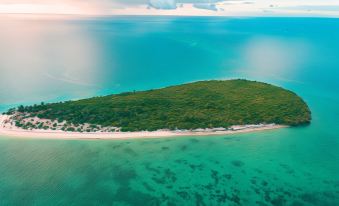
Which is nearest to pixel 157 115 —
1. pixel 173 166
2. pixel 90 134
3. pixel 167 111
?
pixel 167 111

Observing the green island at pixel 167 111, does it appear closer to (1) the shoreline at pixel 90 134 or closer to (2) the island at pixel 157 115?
(2) the island at pixel 157 115

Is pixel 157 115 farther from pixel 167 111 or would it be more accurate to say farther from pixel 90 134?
pixel 90 134

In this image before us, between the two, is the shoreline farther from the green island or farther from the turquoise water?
the turquoise water

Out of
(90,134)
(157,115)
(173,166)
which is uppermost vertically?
(157,115)

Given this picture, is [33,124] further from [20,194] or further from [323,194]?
[323,194]

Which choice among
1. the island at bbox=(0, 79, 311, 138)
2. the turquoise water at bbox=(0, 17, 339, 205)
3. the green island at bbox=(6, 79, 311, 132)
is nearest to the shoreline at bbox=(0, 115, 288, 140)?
the island at bbox=(0, 79, 311, 138)

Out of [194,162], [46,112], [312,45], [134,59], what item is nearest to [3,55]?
[134,59]

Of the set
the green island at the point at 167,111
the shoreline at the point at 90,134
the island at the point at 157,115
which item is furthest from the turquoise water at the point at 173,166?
the green island at the point at 167,111
